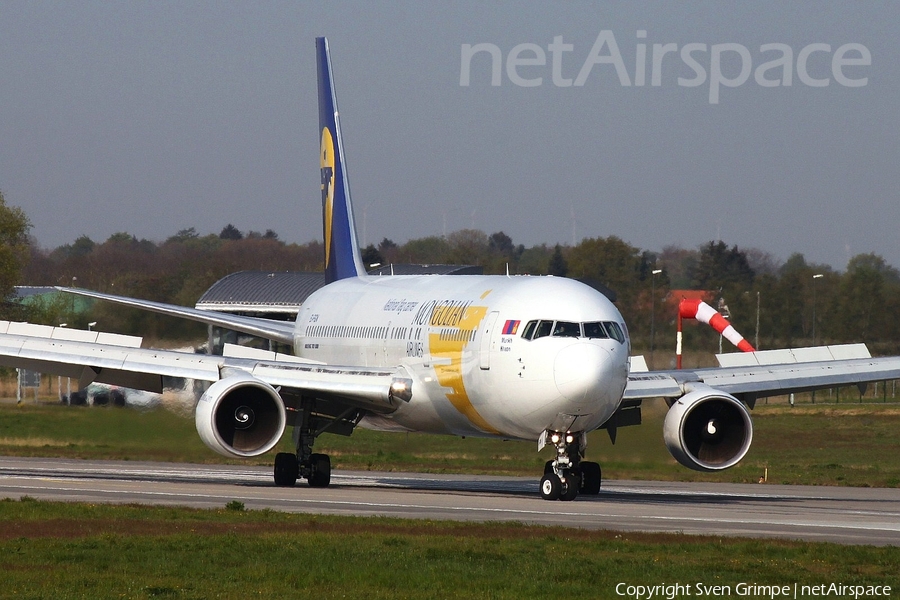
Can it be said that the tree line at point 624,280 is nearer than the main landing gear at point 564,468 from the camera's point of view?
No

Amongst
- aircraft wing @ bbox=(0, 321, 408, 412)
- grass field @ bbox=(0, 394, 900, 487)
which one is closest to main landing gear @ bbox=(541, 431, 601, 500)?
aircraft wing @ bbox=(0, 321, 408, 412)

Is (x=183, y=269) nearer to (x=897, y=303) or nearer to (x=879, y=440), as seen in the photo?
(x=897, y=303)

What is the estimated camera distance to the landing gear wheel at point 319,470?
28.9 m

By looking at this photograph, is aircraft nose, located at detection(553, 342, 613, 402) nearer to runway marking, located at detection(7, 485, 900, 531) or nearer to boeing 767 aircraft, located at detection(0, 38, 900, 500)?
boeing 767 aircraft, located at detection(0, 38, 900, 500)

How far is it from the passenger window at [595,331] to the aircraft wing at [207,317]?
11622 millimetres

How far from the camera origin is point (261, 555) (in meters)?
15.7

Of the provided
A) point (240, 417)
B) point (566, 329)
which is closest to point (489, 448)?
point (240, 417)

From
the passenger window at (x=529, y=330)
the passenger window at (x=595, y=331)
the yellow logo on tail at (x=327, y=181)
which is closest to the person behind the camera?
the passenger window at (x=595, y=331)

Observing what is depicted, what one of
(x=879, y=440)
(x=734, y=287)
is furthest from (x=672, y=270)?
(x=879, y=440)

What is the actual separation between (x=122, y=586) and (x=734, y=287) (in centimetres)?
5570

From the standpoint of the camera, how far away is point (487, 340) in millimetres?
25219

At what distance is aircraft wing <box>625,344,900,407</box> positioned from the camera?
2725 centimetres

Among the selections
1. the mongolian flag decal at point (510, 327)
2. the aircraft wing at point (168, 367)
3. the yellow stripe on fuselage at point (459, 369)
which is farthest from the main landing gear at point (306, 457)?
the mongolian flag decal at point (510, 327)

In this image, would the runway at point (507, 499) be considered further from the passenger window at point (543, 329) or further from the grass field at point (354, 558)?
the passenger window at point (543, 329)
